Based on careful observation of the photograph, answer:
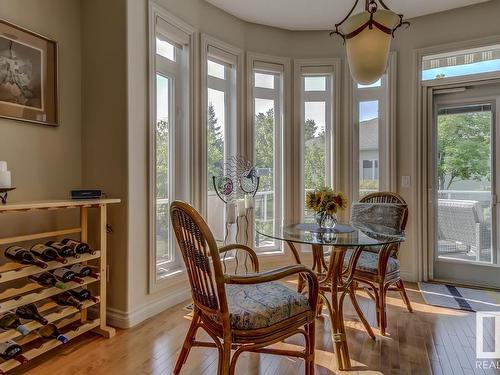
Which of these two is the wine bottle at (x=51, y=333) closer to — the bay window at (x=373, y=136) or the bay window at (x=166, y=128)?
the bay window at (x=166, y=128)

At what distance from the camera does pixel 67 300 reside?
2.15 metres

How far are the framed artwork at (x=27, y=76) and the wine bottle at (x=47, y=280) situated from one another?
1057mm

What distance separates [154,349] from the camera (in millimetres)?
2111

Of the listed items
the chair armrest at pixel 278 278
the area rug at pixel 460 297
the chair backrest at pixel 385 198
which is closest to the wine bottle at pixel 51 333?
the chair armrest at pixel 278 278

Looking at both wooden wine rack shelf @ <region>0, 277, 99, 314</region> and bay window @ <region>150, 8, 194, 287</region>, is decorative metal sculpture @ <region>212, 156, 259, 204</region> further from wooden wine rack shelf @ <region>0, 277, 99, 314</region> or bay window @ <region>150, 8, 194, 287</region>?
wooden wine rack shelf @ <region>0, 277, 99, 314</region>

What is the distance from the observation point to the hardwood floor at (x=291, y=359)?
1888mm

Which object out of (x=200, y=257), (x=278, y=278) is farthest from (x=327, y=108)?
(x=200, y=257)

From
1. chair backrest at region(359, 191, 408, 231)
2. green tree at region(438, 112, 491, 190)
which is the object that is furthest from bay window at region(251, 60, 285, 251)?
green tree at region(438, 112, 491, 190)

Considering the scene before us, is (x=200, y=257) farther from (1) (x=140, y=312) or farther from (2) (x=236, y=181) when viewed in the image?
(2) (x=236, y=181)

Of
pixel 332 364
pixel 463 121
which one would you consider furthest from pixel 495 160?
pixel 332 364

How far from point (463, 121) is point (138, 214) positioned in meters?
3.40

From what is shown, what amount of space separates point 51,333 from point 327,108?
3360mm

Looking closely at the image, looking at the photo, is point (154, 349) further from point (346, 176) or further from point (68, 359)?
point (346, 176)

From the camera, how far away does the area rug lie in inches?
111
